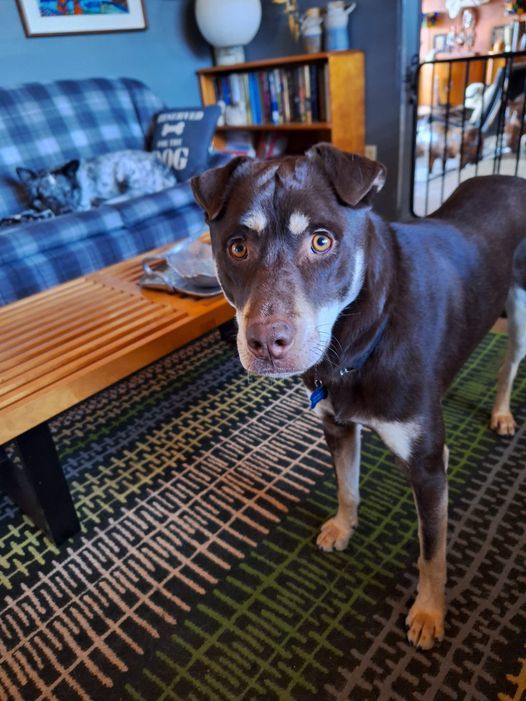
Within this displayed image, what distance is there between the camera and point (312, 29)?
338cm

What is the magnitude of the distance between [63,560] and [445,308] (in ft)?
4.19

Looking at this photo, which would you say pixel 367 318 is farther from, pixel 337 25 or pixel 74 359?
pixel 337 25

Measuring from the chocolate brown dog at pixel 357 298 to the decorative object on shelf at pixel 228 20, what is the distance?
3203mm

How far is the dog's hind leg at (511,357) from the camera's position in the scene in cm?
157

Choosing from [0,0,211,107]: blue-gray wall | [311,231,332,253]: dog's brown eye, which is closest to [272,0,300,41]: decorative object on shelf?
[0,0,211,107]: blue-gray wall

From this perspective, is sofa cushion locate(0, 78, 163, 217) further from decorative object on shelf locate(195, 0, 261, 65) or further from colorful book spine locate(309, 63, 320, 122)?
colorful book spine locate(309, 63, 320, 122)

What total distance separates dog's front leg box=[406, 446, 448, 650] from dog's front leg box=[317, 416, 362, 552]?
25cm

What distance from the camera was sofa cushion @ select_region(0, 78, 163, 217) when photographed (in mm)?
3150

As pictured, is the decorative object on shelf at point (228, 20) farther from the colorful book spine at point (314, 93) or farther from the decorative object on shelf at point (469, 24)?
the decorative object on shelf at point (469, 24)

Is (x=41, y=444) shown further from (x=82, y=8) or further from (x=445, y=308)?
(x=82, y=8)


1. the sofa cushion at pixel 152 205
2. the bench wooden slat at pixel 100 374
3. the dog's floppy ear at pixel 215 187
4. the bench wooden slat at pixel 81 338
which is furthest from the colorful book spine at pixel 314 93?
the dog's floppy ear at pixel 215 187

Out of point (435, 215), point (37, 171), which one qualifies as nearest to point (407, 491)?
point (435, 215)

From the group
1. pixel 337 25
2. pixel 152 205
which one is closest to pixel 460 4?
pixel 337 25

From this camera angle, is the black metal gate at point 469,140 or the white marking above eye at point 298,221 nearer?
the white marking above eye at point 298,221
